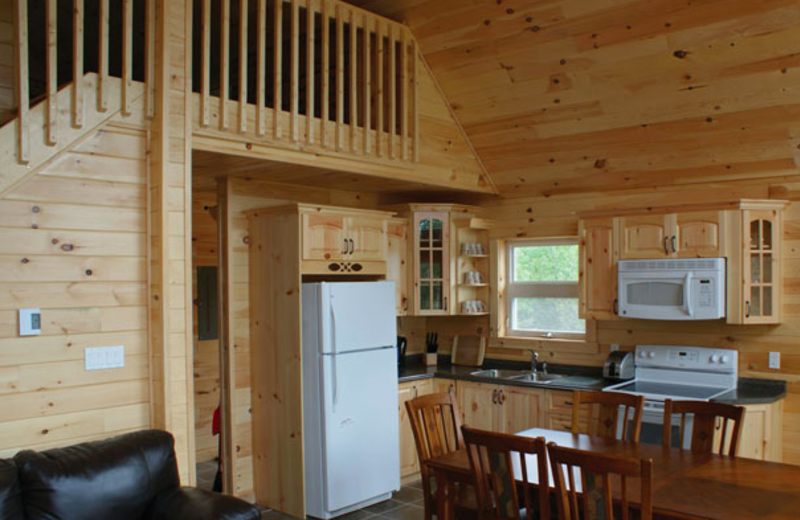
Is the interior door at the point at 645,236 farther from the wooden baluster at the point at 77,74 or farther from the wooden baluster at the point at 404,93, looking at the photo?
the wooden baluster at the point at 77,74

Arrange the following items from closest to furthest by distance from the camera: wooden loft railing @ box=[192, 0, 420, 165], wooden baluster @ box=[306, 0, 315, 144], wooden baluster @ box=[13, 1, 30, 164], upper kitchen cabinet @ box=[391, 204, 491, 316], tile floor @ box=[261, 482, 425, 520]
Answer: wooden baluster @ box=[13, 1, 30, 164], wooden loft railing @ box=[192, 0, 420, 165], wooden baluster @ box=[306, 0, 315, 144], tile floor @ box=[261, 482, 425, 520], upper kitchen cabinet @ box=[391, 204, 491, 316]

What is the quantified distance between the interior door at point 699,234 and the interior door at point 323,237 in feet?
7.71

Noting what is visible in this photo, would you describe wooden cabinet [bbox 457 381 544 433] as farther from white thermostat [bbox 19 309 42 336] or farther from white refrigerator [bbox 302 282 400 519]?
white thermostat [bbox 19 309 42 336]

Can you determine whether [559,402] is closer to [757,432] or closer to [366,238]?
[757,432]

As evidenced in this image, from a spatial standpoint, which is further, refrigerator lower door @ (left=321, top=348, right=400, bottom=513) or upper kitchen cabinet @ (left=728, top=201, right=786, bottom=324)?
refrigerator lower door @ (left=321, top=348, right=400, bottom=513)

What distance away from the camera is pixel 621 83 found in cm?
448

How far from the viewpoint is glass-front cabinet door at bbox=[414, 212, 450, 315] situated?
5754 mm

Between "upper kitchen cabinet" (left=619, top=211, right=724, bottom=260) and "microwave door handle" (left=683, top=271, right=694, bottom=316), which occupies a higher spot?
"upper kitchen cabinet" (left=619, top=211, right=724, bottom=260)

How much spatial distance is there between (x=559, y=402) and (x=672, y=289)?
113 cm

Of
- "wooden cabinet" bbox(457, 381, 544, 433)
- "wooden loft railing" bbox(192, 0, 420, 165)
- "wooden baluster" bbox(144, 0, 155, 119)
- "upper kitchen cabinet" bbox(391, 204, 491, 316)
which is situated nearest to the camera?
"wooden baluster" bbox(144, 0, 155, 119)

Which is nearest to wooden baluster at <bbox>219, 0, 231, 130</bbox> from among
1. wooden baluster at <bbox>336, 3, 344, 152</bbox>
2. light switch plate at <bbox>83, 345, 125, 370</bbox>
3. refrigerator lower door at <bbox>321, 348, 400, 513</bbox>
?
wooden baluster at <bbox>336, 3, 344, 152</bbox>

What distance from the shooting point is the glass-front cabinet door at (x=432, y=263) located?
5754mm

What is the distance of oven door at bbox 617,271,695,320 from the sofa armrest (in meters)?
3.03

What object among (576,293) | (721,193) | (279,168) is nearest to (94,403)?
(279,168)
